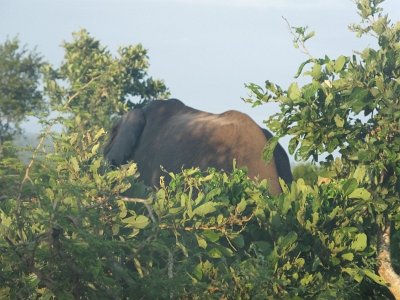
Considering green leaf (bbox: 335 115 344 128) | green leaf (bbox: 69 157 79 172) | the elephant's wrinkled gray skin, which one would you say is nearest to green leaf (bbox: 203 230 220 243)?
green leaf (bbox: 69 157 79 172)

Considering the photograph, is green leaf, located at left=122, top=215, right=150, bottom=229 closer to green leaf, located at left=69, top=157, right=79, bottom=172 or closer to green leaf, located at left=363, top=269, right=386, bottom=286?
green leaf, located at left=69, top=157, right=79, bottom=172

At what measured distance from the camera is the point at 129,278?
23.6 ft

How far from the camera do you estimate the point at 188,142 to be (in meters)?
19.1

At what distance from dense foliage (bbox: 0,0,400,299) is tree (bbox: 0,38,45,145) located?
28.5m

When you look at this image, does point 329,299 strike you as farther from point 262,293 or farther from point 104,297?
point 104,297

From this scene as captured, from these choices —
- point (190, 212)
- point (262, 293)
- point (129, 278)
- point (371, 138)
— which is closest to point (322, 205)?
point (371, 138)

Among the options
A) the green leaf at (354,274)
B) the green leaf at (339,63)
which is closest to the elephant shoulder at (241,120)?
the green leaf at (339,63)

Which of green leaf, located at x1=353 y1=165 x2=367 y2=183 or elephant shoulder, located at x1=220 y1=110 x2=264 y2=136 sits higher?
elephant shoulder, located at x1=220 y1=110 x2=264 y2=136

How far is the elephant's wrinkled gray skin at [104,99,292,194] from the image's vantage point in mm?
17703

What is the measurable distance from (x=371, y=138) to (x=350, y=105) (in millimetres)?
447

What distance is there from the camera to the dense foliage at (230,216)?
6.95 m

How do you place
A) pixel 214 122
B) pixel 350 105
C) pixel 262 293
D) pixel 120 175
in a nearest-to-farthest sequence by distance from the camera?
pixel 120 175 < pixel 262 293 < pixel 350 105 < pixel 214 122

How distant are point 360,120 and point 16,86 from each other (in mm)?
31206

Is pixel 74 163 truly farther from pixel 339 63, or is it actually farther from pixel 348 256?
pixel 339 63
